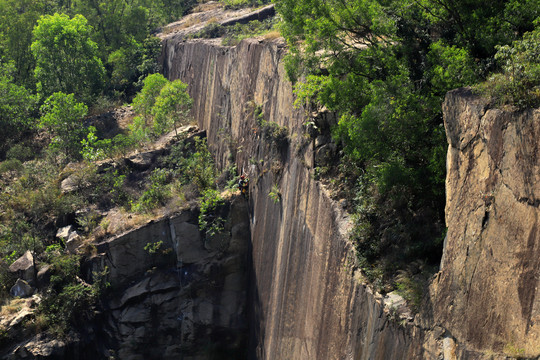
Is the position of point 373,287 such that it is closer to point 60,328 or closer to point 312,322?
point 312,322

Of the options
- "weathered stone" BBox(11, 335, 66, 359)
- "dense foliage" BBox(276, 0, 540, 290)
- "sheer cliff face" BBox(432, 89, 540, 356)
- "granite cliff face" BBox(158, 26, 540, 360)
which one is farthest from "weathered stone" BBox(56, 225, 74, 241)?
"sheer cliff face" BBox(432, 89, 540, 356)

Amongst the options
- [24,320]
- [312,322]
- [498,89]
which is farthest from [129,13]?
[498,89]

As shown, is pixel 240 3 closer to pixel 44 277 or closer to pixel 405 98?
pixel 44 277

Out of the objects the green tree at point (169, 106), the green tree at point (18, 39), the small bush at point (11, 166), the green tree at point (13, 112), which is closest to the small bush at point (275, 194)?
the green tree at point (169, 106)

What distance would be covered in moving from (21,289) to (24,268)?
0.74 m

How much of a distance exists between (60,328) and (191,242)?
4.87 m

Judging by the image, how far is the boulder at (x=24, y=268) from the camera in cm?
1902

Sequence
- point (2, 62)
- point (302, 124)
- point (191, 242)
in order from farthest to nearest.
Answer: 1. point (2, 62)
2. point (191, 242)
3. point (302, 124)

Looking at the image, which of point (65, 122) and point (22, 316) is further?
point (65, 122)

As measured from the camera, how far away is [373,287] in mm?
9266

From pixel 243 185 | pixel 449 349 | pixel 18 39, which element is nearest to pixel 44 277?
pixel 243 185

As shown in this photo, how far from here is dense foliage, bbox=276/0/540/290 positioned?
8.93 metres

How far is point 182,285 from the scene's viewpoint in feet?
61.2

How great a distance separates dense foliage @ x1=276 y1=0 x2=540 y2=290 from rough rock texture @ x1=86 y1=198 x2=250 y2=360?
27.7 feet
